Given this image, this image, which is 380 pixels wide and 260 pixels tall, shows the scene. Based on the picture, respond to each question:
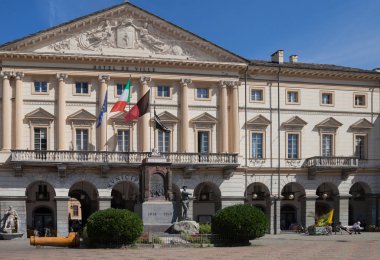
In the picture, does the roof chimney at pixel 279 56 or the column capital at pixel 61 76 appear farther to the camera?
the roof chimney at pixel 279 56

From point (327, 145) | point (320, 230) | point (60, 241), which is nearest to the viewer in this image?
point (60, 241)

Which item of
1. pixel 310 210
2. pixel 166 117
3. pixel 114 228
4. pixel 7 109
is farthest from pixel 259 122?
pixel 114 228

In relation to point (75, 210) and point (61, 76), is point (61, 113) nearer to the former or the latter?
point (61, 76)

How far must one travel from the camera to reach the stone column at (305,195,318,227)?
58.7 m

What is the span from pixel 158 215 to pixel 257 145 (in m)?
21.7

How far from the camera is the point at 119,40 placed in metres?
55.3

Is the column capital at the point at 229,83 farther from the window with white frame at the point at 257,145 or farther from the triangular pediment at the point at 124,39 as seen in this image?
the window with white frame at the point at 257,145

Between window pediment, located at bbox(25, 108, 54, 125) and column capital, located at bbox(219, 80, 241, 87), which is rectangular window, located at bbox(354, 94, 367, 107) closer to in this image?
column capital, located at bbox(219, 80, 241, 87)

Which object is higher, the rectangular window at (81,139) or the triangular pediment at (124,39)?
the triangular pediment at (124,39)

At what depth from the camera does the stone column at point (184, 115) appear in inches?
2213

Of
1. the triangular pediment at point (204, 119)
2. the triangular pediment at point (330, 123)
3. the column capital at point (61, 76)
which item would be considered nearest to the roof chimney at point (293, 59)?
the triangular pediment at point (330, 123)

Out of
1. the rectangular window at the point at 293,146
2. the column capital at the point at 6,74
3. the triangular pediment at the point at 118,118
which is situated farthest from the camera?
the rectangular window at the point at 293,146

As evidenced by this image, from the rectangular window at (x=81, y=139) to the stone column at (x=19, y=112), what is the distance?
4.44 meters

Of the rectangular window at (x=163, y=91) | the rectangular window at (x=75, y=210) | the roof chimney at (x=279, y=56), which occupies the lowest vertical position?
the rectangular window at (x=75, y=210)
